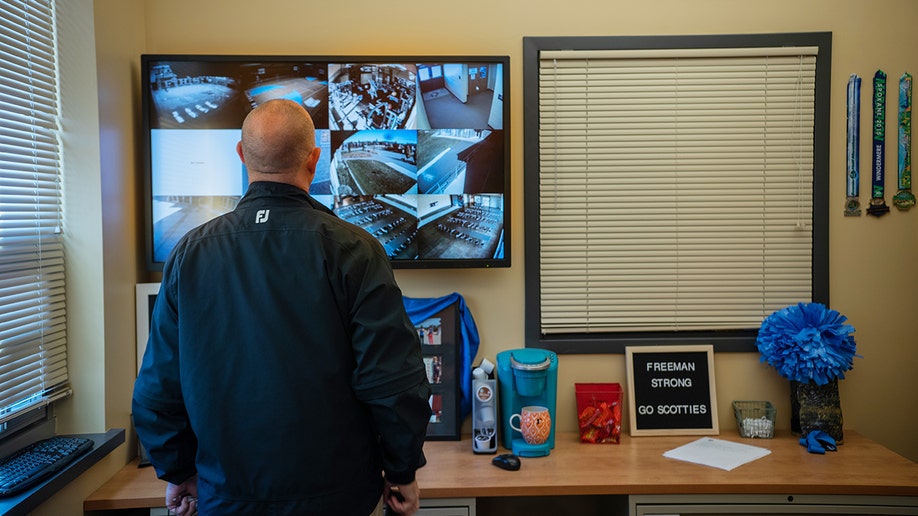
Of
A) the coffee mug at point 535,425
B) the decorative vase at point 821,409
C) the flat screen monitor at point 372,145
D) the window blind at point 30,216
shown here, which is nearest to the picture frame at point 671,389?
the decorative vase at point 821,409

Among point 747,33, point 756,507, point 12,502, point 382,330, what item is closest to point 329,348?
point 382,330

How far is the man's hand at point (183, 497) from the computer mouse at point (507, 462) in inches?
39.4

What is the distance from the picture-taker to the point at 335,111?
2648mm

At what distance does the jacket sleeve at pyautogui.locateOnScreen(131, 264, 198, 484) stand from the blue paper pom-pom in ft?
6.75

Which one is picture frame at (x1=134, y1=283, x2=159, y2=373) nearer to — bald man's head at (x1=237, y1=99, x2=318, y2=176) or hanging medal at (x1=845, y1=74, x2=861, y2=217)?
bald man's head at (x1=237, y1=99, x2=318, y2=176)

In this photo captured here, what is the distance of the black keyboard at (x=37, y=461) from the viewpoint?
186 cm

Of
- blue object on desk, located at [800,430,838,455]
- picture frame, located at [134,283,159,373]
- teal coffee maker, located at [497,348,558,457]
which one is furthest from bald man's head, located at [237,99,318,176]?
blue object on desk, located at [800,430,838,455]

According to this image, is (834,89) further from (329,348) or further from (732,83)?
(329,348)

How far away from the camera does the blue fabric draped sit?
2777 millimetres

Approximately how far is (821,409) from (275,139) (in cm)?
218

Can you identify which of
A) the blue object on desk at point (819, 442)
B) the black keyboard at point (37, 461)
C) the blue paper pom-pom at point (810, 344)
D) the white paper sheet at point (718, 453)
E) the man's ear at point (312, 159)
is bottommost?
the white paper sheet at point (718, 453)

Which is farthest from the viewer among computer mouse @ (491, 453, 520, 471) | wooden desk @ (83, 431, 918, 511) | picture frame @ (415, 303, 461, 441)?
picture frame @ (415, 303, 461, 441)

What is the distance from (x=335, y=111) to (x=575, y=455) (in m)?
1.50

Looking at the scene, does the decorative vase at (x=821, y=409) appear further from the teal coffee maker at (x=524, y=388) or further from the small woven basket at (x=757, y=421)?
the teal coffee maker at (x=524, y=388)
